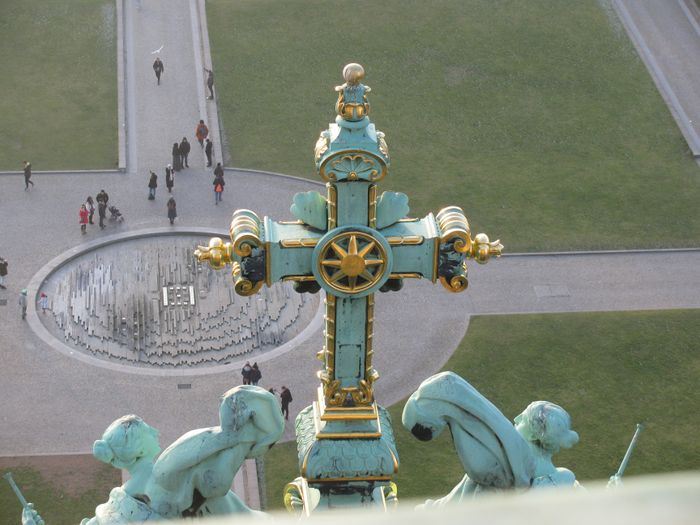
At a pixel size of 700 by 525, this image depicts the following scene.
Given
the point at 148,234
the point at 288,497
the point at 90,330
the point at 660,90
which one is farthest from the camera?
the point at 660,90

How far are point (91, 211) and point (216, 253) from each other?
39705 millimetres

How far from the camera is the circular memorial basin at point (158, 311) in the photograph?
40.6 metres

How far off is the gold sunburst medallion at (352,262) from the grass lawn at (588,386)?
24.7 metres

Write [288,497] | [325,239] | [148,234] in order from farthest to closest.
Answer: [148,234] → [288,497] → [325,239]

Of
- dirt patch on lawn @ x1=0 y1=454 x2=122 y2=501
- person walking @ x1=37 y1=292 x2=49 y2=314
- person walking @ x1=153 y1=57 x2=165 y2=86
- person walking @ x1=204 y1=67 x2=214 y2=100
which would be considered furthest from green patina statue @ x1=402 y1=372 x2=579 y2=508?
person walking @ x1=153 y1=57 x2=165 y2=86

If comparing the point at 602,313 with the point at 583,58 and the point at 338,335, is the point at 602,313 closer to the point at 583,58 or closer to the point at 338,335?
the point at 583,58

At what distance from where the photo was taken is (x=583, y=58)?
196 ft

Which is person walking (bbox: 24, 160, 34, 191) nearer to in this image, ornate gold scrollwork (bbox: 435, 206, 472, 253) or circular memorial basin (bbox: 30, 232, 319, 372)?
circular memorial basin (bbox: 30, 232, 319, 372)

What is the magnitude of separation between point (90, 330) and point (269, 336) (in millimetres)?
6189

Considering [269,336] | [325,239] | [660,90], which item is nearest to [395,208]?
[325,239]

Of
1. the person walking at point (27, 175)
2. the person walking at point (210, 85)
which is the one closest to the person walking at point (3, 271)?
the person walking at point (27, 175)

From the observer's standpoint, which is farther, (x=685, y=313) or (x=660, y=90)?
(x=660, y=90)

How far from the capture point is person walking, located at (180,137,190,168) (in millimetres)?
50591

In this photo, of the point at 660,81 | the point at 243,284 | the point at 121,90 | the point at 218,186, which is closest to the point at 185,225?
the point at 218,186
